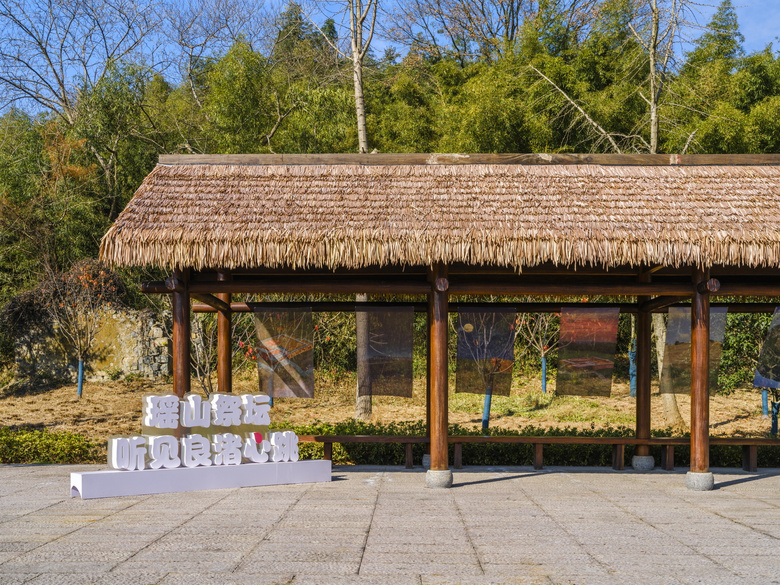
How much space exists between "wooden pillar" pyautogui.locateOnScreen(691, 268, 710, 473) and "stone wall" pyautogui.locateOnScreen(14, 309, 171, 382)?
1191cm

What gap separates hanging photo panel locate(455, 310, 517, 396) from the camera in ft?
27.9

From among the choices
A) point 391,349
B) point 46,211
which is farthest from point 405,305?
point 46,211

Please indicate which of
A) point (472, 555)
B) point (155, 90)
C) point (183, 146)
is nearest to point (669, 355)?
point (472, 555)

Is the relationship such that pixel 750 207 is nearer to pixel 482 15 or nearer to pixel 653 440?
pixel 653 440

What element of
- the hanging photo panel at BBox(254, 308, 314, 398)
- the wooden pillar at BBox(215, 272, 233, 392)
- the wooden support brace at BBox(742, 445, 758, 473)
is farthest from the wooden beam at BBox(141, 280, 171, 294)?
the wooden support brace at BBox(742, 445, 758, 473)

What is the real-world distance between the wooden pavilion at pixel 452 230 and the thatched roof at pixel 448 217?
0.06 feet

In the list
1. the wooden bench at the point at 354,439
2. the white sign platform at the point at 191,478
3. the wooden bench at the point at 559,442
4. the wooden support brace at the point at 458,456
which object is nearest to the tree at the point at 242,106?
the wooden bench at the point at 354,439

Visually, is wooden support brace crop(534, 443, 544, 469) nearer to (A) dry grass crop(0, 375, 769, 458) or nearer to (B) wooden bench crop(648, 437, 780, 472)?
(B) wooden bench crop(648, 437, 780, 472)

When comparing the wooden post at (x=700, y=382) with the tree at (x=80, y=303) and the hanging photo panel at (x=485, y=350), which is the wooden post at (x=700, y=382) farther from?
the tree at (x=80, y=303)

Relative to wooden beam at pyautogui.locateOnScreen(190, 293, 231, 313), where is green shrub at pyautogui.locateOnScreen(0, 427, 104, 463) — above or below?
below

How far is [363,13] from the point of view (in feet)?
47.8

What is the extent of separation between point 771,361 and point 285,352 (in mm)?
6014

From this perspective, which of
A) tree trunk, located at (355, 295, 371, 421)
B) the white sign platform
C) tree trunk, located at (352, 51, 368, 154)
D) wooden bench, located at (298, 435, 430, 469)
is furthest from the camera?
tree trunk, located at (352, 51, 368, 154)

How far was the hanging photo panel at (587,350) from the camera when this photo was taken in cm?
854
